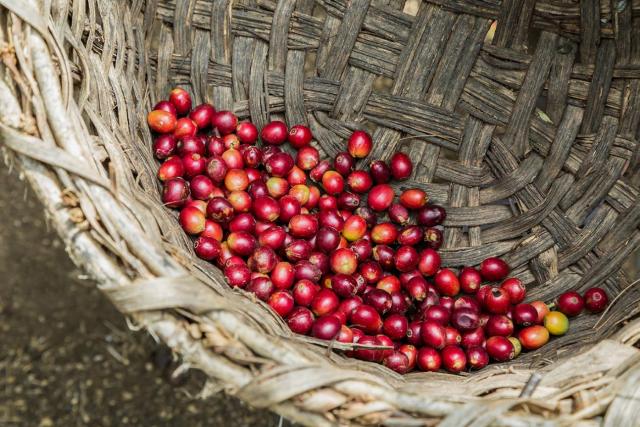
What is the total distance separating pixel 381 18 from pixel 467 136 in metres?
0.54

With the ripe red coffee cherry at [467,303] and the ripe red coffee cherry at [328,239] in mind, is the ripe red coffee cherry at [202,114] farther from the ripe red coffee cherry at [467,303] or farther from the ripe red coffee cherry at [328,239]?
the ripe red coffee cherry at [467,303]

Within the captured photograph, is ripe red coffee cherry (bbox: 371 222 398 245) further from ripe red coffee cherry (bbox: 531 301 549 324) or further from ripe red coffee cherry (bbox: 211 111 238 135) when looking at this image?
ripe red coffee cherry (bbox: 211 111 238 135)

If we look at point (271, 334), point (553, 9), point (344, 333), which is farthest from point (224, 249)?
point (553, 9)

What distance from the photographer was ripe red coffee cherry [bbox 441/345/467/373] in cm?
195

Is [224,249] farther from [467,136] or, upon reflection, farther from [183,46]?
[467,136]

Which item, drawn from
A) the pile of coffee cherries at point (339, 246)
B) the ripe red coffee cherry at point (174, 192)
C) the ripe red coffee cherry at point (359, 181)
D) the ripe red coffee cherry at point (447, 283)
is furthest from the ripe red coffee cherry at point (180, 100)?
the ripe red coffee cherry at point (447, 283)

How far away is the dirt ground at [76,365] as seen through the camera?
105 inches

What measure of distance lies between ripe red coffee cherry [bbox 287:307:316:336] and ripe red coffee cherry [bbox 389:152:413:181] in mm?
644

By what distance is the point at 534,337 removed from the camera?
6.63 ft

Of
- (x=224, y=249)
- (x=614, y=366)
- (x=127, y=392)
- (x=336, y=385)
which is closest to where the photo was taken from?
(x=336, y=385)

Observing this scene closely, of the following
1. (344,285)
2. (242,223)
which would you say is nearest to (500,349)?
(344,285)

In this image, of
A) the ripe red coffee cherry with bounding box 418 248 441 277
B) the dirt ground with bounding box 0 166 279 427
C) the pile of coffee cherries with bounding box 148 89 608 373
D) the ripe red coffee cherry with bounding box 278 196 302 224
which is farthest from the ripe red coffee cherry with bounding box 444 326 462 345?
the dirt ground with bounding box 0 166 279 427

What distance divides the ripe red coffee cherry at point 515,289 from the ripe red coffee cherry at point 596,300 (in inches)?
8.2

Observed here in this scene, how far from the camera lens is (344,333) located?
6.26 ft
